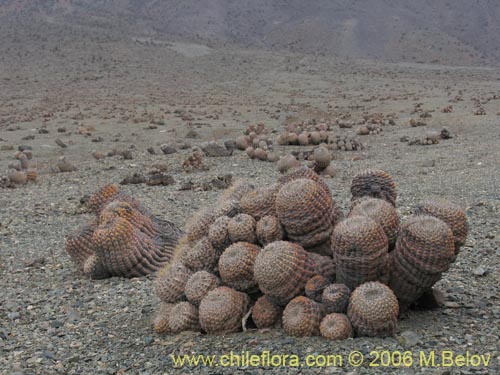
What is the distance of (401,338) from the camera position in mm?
3545

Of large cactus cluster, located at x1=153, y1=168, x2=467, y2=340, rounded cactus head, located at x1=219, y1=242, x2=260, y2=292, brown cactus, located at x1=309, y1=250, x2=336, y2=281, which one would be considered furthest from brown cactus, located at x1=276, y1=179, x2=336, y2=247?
rounded cactus head, located at x1=219, y1=242, x2=260, y2=292

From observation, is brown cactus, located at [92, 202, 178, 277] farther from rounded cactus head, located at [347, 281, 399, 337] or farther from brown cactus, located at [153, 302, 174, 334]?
rounded cactus head, located at [347, 281, 399, 337]

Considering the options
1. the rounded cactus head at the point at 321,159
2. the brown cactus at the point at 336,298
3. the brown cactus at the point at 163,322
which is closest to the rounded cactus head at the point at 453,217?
the brown cactus at the point at 336,298

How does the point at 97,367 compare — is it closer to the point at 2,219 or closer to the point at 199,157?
the point at 2,219

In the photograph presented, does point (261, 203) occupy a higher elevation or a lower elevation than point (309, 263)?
higher

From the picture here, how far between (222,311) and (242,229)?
21.7 inches

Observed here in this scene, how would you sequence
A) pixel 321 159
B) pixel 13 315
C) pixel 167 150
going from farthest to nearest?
pixel 167 150 → pixel 321 159 → pixel 13 315

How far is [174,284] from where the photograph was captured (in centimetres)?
424

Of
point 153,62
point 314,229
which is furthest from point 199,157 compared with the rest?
point 153,62

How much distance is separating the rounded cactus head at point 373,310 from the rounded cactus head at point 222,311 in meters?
0.71

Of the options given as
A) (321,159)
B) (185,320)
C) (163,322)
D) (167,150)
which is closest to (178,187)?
(321,159)

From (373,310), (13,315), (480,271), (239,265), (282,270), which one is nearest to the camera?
(373,310)

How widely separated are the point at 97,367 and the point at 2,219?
462cm

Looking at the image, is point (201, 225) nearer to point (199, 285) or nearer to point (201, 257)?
point (201, 257)
